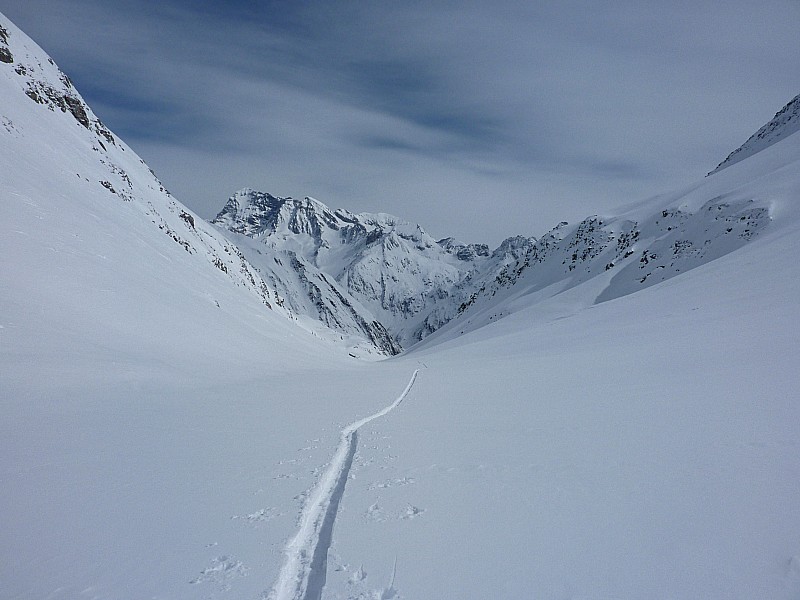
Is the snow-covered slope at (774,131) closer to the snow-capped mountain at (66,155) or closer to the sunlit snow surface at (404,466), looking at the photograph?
the sunlit snow surface at (404,466)

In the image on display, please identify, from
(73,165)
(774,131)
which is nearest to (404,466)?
(73,165)

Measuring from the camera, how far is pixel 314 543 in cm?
610

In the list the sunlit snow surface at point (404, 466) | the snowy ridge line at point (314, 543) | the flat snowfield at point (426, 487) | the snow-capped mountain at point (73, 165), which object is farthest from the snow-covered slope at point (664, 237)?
the snowy ridge line at point (314, 543)

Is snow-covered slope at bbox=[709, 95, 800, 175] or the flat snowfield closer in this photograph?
the flat snowfield

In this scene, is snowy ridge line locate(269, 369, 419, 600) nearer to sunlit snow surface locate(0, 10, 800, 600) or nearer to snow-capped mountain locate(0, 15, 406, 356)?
sunlit snow surface locate(0, 10, 800, 600)

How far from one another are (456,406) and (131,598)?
12384 millimetres

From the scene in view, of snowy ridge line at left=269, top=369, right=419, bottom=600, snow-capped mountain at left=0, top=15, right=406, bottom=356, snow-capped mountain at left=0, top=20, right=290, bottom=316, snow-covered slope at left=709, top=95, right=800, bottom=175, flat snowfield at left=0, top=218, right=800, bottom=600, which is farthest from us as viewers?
snow-covered slope at left=709, top=95, right=800, bottom=175

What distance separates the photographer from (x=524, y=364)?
26.5 metres

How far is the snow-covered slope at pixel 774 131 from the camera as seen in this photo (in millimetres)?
117938

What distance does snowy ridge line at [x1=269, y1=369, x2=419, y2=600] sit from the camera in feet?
16.7

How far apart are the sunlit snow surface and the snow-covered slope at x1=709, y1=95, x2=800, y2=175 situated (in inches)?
5159

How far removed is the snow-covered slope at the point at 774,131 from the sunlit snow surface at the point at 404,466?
131029 millimetres

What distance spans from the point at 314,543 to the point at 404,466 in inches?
132

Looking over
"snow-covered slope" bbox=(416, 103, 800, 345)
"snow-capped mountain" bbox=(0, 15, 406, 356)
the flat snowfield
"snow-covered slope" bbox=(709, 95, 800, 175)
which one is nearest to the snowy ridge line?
the flat snowfield
